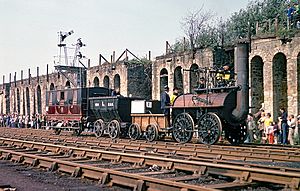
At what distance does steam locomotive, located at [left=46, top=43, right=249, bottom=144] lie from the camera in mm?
15750

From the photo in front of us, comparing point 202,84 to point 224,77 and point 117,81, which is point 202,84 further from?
point 117,81

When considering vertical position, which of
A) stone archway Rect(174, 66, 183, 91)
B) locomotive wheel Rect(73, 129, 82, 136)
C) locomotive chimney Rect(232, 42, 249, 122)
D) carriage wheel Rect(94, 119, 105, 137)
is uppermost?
stone archway Rect(174, 66, 183, 91)

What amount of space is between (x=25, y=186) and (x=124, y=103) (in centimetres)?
1296

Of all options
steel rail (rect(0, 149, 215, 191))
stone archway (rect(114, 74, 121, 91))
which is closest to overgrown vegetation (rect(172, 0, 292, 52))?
stone archway (rect(114, 74, 121, 91))

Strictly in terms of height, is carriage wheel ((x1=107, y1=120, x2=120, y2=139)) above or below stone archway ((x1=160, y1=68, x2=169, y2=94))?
below

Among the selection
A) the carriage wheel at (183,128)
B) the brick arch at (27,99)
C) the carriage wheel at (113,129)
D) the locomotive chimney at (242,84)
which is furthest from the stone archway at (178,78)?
the brick arch at (27,99)

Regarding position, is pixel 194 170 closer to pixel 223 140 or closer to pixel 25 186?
pixel 25 186

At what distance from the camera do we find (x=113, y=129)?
2103cm

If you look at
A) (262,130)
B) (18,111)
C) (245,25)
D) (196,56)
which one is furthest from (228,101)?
(18,111)

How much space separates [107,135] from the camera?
74.3ft

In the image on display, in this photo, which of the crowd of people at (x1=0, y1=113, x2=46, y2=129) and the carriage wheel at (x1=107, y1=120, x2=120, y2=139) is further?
the crowd of people at (x1=0, y1=113, x2=46, y2=129)

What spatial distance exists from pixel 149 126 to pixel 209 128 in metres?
3.65

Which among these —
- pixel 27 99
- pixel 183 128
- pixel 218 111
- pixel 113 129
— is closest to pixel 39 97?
pixel 27 99

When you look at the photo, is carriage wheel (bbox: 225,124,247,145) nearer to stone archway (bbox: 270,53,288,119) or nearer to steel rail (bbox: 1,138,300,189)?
stone archway (bbox: 270,53,288,119)
